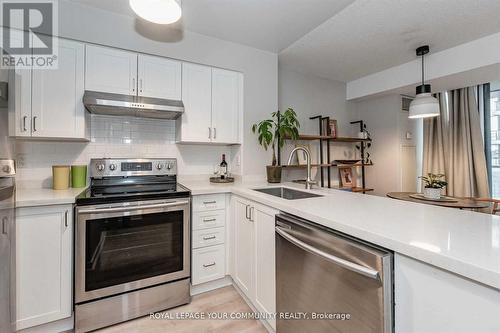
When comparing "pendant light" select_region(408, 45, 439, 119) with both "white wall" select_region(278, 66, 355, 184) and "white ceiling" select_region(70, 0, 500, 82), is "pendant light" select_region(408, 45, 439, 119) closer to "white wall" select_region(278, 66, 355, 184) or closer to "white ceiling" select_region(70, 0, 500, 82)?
"white ceiling" select_region(70, 0, 500, 82)

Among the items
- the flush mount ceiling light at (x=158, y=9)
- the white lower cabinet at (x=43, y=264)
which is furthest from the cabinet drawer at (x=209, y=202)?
the flush mount ceiling light at (x=158, y=9)

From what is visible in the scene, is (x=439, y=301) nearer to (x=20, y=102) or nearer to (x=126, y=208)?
(x=126, y=208)

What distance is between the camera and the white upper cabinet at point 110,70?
199cm

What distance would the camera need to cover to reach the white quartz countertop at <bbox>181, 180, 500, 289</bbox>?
0.67 m

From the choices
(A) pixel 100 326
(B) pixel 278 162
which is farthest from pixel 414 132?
(A) pixel 100 326

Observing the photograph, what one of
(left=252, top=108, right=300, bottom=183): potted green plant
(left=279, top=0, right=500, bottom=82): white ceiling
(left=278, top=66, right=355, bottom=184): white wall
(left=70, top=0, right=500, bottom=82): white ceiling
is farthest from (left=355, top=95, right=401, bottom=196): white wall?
(left=252, top=108, right=300, bottom=183): potted green plant

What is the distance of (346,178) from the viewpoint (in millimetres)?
3752

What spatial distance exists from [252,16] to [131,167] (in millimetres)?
1793

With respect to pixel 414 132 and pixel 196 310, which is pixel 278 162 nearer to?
pixel 196 310

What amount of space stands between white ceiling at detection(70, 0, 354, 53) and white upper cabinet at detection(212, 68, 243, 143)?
396mm

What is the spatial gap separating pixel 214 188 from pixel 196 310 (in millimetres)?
1000

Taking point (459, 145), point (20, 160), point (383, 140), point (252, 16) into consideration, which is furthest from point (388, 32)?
point (20, 160)

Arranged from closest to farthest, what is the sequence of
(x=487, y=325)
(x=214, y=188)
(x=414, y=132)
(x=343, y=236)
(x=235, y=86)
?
1. (x=487, y=325)
2. (x=343, y=236)
3. (x=214, y=188)
4. (x=235, y=86)
5. (x=414, y=132)

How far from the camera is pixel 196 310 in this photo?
1.89m
